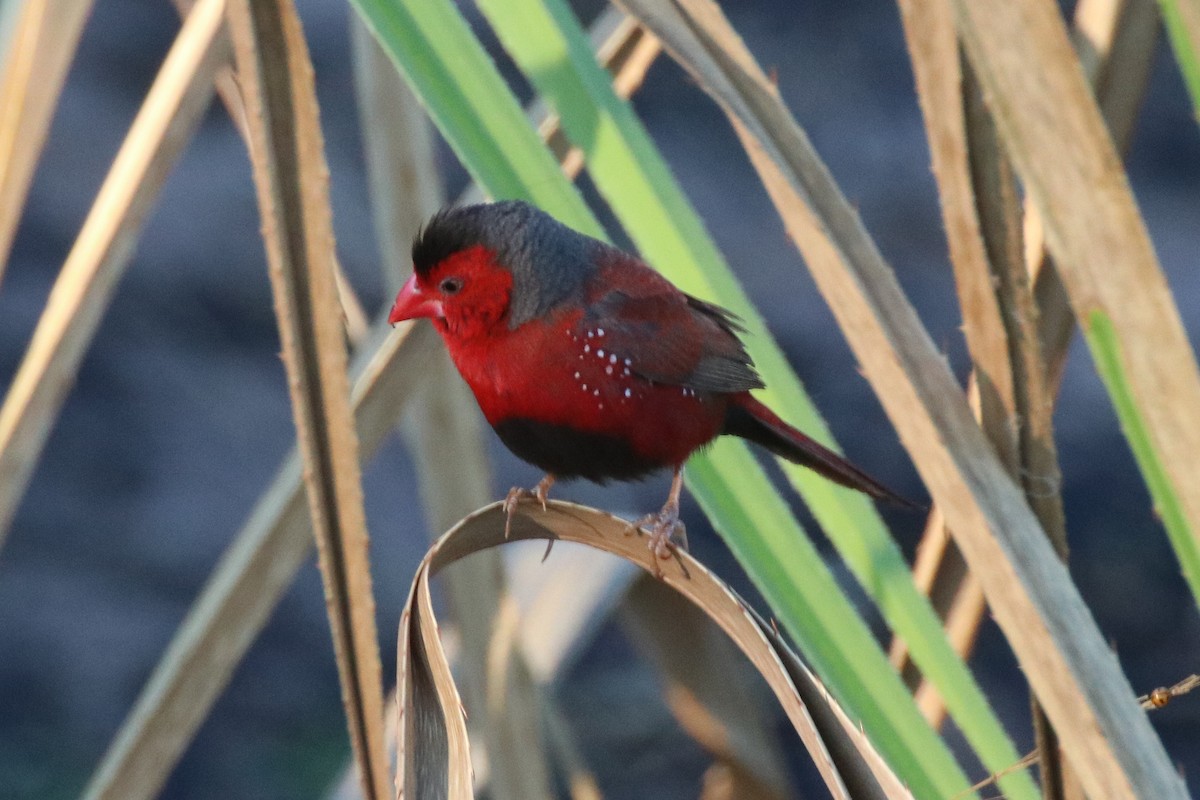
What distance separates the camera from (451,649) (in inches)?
102

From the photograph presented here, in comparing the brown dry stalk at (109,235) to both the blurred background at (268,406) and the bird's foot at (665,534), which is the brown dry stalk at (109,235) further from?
the blurred background at (268,406)

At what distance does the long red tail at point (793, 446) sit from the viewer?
4.91 ft

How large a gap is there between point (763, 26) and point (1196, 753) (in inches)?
89.7

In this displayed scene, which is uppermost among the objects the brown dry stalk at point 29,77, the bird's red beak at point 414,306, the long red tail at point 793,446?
the brown dry stalk at point 29,77

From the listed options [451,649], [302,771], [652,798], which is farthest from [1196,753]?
[302,771]

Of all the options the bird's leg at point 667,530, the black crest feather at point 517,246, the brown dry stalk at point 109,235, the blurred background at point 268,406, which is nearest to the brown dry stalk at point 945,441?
the bird's leg at point 667,530

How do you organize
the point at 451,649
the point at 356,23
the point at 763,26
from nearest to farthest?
the point at 356,23 < the point at 451,649 < the point at 763,26

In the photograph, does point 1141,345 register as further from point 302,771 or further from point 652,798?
point 302,771

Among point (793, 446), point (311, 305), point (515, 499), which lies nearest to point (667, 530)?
point (515, 499)

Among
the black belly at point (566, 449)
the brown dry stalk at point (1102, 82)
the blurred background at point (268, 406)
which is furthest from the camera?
the blurred background at point (268, 406)

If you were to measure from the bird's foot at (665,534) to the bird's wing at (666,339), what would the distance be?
0.60ft

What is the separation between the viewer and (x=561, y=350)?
1600 mm

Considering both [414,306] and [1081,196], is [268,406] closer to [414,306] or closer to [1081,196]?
[414,306]

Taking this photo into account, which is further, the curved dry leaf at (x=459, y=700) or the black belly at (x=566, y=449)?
the black belly at (x=566, y=449)
